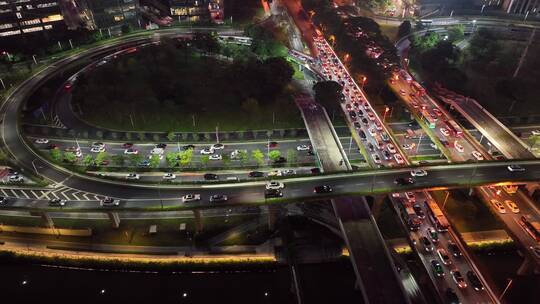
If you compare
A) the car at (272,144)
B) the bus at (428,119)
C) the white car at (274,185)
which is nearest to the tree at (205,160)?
the car at (272,144)

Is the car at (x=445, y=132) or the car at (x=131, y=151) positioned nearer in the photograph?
the car at (x=131, y=151)

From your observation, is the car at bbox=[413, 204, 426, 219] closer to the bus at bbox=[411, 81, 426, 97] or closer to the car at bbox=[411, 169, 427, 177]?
the car at bbox=[411, 169, 427, 177]

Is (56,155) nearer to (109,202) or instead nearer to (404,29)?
(109,202)

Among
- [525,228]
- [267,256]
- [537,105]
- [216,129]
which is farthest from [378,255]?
[537,105]

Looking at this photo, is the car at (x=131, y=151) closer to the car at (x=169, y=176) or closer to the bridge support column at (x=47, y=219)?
the car at (x=169, y=176)

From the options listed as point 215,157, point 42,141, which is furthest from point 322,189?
point 42,141

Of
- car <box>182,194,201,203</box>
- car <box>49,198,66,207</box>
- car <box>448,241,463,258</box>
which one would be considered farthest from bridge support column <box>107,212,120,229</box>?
car <box>448,241,463,258</box>

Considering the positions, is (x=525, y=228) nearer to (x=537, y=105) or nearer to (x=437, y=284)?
(x=437, y=284)
